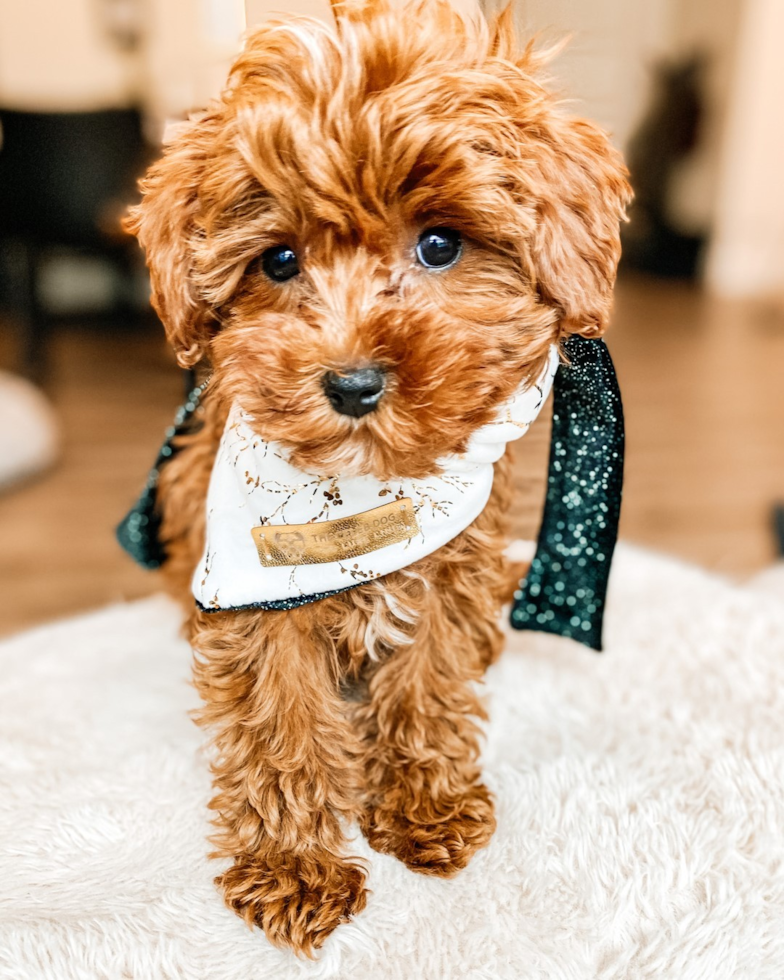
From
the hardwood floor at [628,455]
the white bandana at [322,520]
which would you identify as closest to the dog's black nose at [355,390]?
the white bandana at [322,520]

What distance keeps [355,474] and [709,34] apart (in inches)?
241

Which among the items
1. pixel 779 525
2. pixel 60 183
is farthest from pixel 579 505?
pixel 60 183

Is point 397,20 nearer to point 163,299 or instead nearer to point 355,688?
point 163,299

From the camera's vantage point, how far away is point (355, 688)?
116 centimetres

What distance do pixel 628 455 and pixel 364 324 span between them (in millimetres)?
1895

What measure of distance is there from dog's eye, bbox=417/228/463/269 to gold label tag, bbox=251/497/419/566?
24cm

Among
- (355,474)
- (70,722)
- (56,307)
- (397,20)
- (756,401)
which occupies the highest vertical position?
(397,20)

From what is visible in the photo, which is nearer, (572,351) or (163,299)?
(163,299)

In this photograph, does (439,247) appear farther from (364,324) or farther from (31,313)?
(31,313)

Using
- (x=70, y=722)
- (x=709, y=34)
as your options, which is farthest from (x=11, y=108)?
(x=709, y=34)

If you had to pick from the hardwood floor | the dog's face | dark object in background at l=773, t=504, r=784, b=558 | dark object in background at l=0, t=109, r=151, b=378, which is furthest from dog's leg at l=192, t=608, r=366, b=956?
dark object in background at l=0, t=109, r=151, b=378

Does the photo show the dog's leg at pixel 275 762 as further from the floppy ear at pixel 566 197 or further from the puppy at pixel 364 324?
the floppy ear at pixel 566 197

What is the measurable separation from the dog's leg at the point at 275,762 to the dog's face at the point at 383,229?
26cm

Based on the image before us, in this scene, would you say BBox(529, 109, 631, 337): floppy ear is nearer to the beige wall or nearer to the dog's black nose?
the dog's black nose
